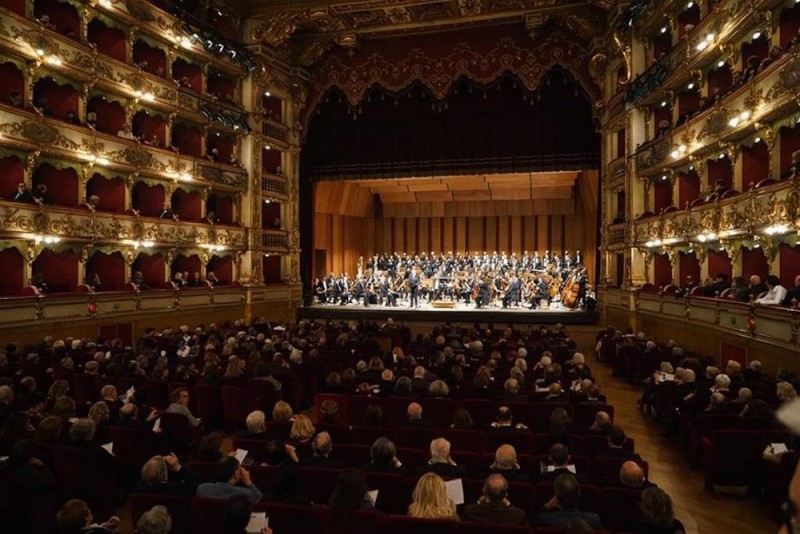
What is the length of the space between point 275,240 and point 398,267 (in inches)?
205

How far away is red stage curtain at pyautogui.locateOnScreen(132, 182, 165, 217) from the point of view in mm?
17453

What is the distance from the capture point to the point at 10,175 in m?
13.3

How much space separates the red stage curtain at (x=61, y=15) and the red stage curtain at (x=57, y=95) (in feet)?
4.19

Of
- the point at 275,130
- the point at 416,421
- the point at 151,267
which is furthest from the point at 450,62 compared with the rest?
the point at 416,421

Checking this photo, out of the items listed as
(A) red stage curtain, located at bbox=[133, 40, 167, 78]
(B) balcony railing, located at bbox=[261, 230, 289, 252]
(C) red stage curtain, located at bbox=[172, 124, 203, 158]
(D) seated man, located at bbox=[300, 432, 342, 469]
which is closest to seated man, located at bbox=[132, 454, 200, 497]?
(D) seated man, located at bbox=[300, 432, 342, 469]

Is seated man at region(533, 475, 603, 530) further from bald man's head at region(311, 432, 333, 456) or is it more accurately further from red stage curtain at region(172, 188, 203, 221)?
red stage curtain at region(172, 188, 203, 221)

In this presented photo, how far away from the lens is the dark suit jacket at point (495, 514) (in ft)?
11.2

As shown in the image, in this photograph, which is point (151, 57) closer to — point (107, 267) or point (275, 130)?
point (275, 130)

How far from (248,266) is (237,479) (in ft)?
53.6

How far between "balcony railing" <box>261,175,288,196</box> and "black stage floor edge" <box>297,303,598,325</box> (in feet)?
14.9

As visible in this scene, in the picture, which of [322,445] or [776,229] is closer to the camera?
[322,445]

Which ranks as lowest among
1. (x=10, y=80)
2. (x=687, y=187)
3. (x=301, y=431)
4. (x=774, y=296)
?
(x=301, y=431)

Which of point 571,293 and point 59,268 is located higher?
point 59,268

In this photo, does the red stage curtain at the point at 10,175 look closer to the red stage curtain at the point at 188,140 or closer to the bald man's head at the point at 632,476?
the red stage curtain at the point at 188,140
